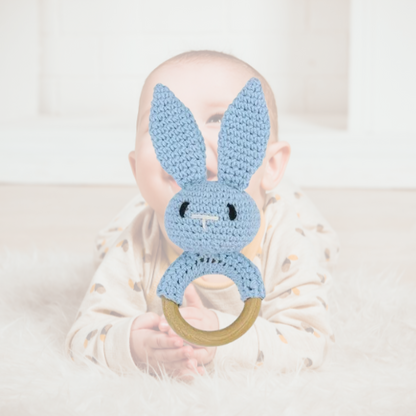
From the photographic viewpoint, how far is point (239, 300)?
722 mm

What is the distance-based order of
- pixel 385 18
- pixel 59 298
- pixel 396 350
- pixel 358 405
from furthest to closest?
1. pixel 385 18
2. pixel 59 298
3. pixel 396 350
4. pixel 358 405

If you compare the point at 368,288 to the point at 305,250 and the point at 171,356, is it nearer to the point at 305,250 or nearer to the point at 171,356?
the point at 305,250

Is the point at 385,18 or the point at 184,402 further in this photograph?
the point at 385,18

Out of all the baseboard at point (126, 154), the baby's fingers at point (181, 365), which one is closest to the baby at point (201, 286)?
the baby's fingers at point (181, 365)

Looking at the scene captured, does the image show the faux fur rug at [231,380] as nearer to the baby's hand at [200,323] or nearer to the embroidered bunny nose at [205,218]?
the baby's hand at [200,323]

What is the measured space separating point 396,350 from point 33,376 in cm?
42

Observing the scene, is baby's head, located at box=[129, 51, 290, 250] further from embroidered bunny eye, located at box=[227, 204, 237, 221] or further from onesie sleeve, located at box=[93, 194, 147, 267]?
onesie sleeve, located at box=[93, 194, 147, 267]

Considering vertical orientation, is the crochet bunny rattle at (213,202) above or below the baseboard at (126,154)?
above

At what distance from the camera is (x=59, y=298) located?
34.5 inches

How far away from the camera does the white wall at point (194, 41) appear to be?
2.52 m

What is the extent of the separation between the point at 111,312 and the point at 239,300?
0.53 feet

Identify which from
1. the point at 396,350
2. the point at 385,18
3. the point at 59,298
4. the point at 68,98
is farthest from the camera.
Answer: the point at 68,98

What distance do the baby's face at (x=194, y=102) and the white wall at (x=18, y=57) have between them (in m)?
1.93

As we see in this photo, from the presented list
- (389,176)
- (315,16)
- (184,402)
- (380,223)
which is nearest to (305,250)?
(184,402)
